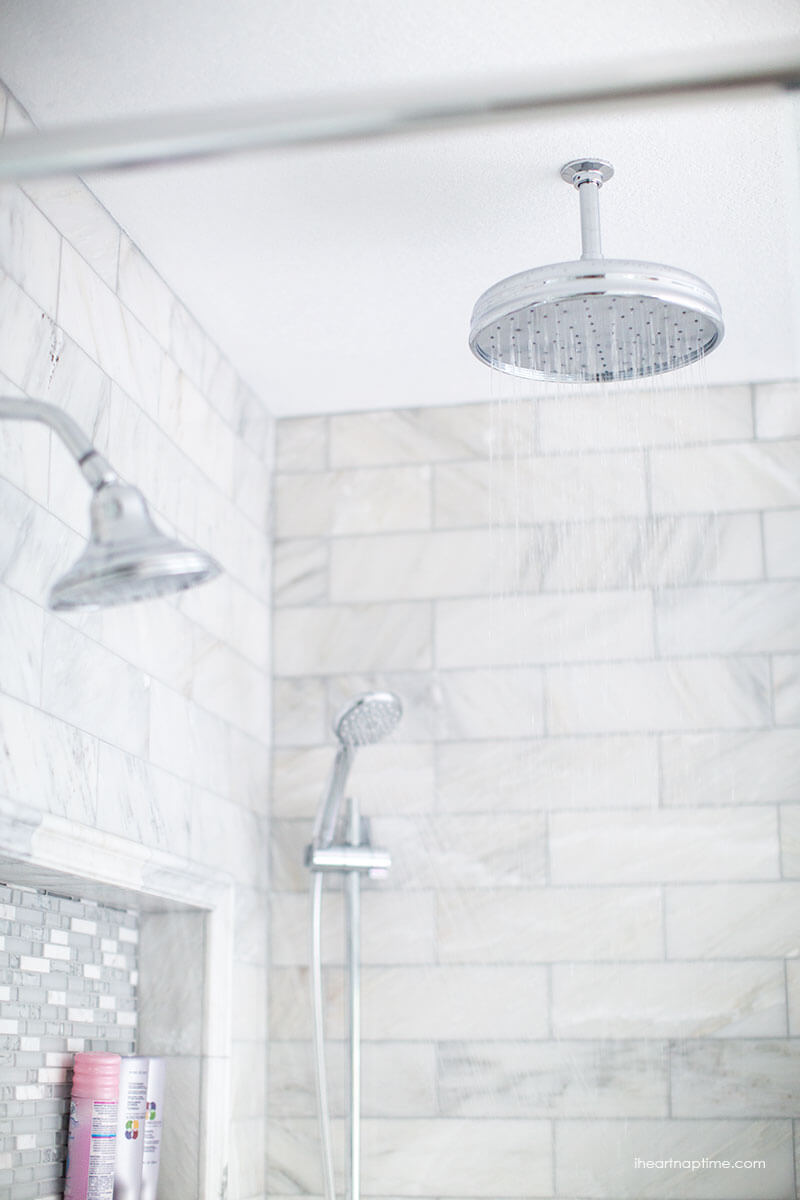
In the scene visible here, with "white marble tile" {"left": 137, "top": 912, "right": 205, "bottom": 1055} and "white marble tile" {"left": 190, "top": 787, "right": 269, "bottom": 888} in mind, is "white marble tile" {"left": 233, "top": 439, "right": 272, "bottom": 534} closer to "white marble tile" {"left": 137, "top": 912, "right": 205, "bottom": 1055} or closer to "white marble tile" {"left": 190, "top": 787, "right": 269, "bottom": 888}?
"white marble tile" {"left": 190, "top": 787, "right": 269, "bottom": 888}

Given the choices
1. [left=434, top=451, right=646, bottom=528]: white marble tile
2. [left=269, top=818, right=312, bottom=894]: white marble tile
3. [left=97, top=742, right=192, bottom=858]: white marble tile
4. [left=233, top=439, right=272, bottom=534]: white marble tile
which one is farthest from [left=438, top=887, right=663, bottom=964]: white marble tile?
[left=233, top=439, right=272, bottom=534]: white marble tile

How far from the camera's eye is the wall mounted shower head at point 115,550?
1.37 metres

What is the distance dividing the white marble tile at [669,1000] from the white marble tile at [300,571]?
2.95 ft

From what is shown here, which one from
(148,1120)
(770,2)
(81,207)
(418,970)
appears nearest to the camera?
(770,2)

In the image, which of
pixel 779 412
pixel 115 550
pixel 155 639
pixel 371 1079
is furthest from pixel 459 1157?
pixel 115 550

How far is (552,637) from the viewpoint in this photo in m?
2.79

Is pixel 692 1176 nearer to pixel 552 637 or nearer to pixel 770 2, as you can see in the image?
pixel 552 637

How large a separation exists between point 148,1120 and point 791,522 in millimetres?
1596

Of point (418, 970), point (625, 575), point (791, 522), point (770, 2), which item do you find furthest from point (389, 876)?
point (770, 2)

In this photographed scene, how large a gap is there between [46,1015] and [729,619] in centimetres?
144

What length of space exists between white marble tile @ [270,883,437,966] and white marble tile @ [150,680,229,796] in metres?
0.34

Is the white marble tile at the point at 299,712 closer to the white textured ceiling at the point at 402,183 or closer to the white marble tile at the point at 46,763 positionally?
the white textured ceiling at the point at 402,183

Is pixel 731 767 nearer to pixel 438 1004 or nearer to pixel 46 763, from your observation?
pixel 438 1004

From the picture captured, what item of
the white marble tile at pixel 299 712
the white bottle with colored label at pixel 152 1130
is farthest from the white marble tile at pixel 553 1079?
the white marble tile at pixel 299 712
